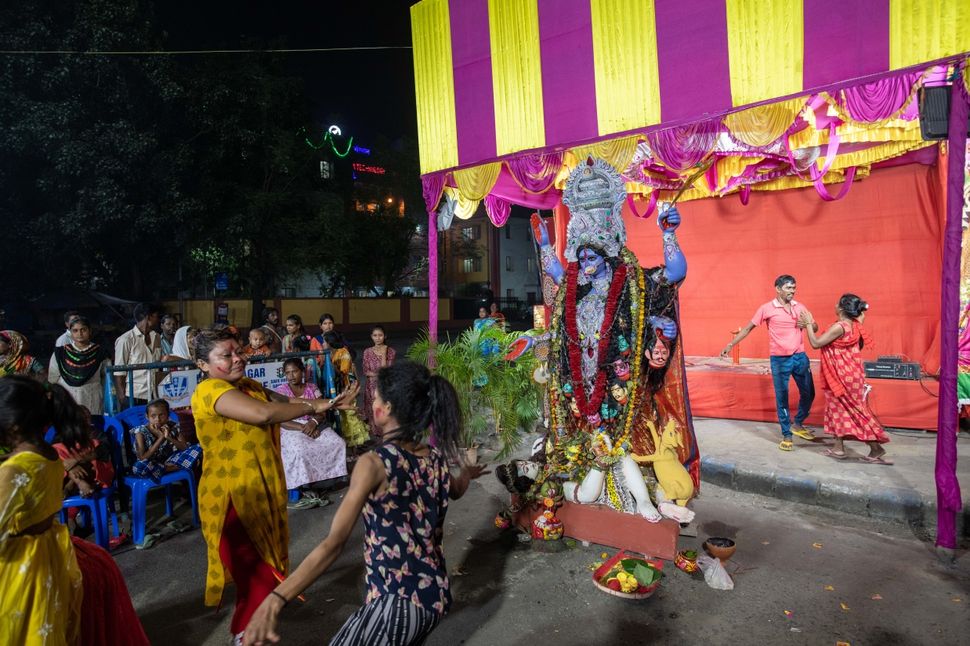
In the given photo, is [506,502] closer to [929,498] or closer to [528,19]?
[929,498]

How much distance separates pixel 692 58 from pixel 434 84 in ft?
10.5

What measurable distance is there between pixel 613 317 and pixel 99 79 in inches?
589

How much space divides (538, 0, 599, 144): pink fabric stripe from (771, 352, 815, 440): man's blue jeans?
10.8 feet

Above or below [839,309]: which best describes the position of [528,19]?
above

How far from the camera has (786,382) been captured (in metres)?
6.46

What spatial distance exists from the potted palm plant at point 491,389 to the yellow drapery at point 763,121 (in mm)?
3342

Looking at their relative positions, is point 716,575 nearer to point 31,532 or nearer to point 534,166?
point 31,532

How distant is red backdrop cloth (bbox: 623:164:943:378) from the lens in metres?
7.85

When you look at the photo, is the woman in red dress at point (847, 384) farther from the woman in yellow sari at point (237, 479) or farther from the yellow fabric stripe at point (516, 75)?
the woman in yellow sari at point (237, 479)

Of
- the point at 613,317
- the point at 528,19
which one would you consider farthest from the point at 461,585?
the point at 528,19

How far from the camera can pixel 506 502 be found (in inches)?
211

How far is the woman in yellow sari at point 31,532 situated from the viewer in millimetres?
2084

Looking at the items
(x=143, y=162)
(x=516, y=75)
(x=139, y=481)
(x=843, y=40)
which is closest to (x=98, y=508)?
(x=139, y=481)

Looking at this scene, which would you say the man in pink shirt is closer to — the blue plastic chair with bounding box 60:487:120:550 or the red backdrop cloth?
the red backdrop cloth
